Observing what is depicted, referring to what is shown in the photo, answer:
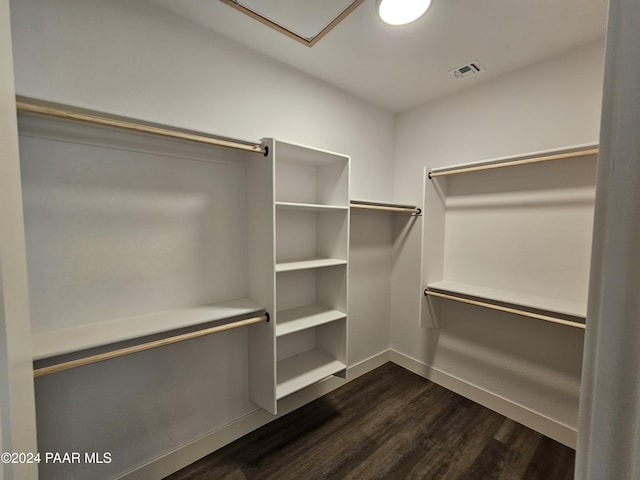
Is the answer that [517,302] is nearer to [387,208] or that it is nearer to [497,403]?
[497,403]

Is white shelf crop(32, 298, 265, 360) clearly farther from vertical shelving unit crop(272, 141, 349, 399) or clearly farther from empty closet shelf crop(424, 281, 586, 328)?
empty closet shelf crop(424, 281, 586, 328)

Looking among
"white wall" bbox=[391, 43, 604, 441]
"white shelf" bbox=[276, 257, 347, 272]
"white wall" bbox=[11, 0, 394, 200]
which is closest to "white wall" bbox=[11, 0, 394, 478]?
"white wall" bbox=[11, 0, 394, 200]

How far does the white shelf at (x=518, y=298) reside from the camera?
1678 mm

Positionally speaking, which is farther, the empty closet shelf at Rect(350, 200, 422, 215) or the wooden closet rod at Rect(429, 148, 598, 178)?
the empty closet shelf at Rect(350, 200, 422, 215)

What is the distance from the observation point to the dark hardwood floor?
63.3 inches

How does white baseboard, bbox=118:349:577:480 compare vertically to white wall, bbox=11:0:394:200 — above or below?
below

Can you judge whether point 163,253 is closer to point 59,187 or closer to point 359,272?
point 59,187

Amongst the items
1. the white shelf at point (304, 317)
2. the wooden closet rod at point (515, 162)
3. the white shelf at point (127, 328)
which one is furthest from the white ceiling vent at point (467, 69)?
the white shelf at point (127, 328)

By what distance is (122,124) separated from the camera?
45.6 inches

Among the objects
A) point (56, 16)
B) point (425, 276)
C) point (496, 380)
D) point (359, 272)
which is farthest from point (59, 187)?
point (496, 380)

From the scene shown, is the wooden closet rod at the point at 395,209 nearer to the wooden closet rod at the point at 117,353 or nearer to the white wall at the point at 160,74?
the white wall at the point at 160,74

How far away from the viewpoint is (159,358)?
5.00ft

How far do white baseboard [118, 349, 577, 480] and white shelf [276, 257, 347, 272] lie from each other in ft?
3.67

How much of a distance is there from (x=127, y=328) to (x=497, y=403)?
274 cm
